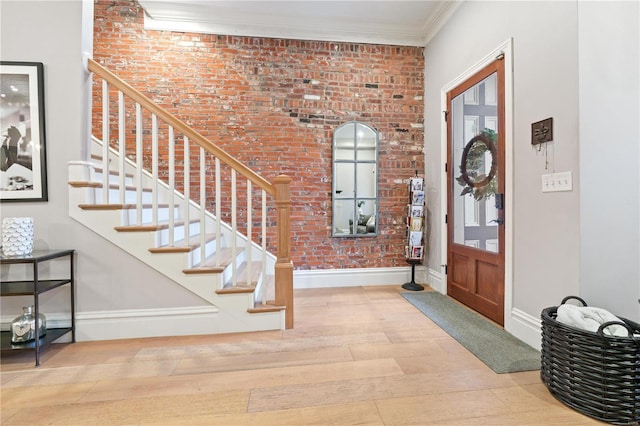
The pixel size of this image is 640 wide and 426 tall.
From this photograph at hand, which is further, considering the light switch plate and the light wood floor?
the light switch plate

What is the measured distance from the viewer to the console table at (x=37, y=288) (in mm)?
1805

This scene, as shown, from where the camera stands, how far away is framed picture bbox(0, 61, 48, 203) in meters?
2.10

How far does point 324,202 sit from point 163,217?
71.1 inches

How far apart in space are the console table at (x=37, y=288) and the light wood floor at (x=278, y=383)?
122 mm

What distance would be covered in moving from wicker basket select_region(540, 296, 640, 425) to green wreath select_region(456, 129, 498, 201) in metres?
1.41

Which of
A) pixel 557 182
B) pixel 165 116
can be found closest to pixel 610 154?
pixel 557 182

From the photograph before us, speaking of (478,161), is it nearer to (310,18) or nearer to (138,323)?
(310,18)

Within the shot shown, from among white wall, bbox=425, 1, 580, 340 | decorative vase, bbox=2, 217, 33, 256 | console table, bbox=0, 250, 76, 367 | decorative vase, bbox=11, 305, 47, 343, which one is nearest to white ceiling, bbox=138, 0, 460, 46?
white wall, bbox=425, 1, 580, 340

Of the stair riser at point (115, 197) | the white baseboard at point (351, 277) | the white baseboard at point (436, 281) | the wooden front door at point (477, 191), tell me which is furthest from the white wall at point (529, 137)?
the stair riser at point (115, 197)

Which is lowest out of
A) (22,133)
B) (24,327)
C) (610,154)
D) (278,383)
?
(278,383)

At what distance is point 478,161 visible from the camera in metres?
2.77

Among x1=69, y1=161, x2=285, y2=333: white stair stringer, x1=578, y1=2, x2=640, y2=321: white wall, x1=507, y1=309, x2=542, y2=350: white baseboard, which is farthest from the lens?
x1=69, y1=161, x2=285, y2=333: white stair stringer

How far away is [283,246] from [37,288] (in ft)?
5.22

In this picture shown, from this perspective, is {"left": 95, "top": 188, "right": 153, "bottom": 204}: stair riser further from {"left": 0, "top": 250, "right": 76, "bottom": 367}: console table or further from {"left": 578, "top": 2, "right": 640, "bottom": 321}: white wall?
{"left": 578, "top": 2, "right": 640, "bottom": 321}: white wall
